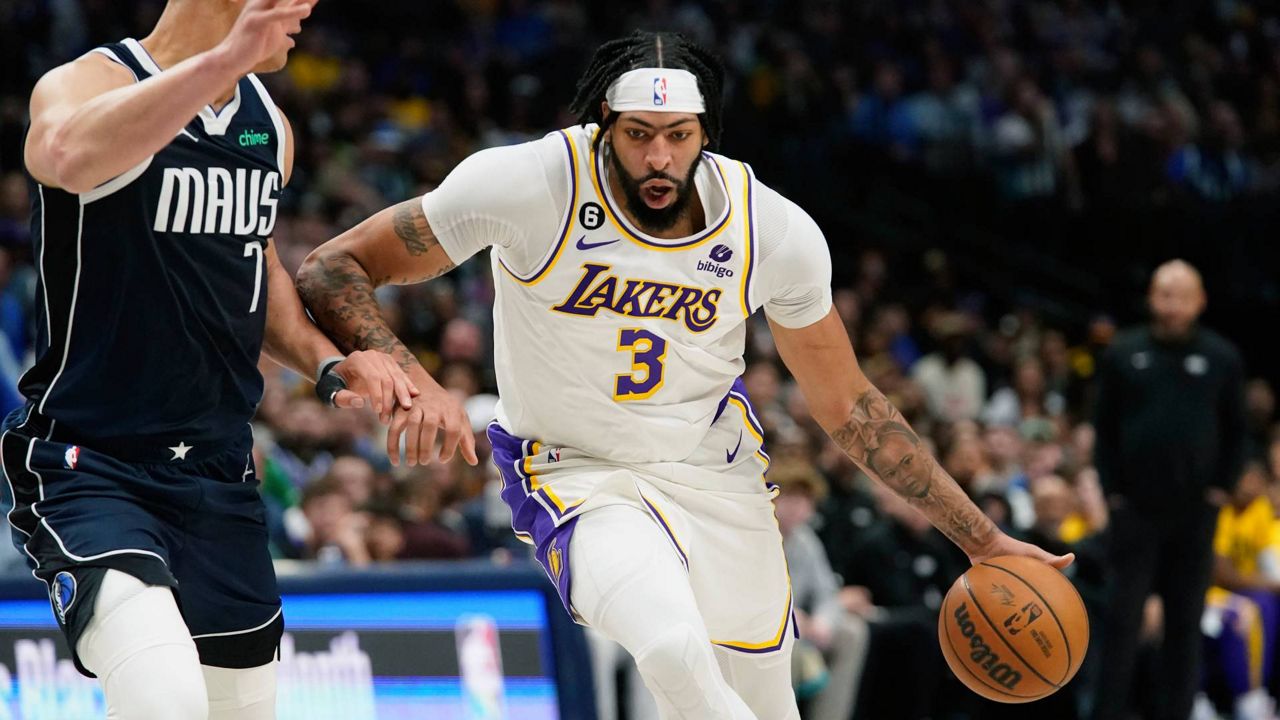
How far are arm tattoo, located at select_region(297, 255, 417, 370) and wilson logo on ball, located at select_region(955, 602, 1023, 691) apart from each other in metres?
1.79

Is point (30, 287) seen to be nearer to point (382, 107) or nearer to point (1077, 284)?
point (382, 107)

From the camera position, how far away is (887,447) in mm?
5184

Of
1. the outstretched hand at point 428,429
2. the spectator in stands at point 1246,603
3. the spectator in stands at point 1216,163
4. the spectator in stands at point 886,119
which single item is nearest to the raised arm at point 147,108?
the outstretched hand at point 428,429

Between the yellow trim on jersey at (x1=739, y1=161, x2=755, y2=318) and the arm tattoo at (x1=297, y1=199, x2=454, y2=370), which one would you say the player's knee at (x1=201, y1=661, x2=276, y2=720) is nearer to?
the arm tattoo at (x1=297, y1=199, x2=454, y2=370)

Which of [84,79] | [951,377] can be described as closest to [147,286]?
[84,79]

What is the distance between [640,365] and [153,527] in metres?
1.46

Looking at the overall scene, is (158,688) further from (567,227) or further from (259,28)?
(567,227)

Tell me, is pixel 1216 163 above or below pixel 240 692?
above

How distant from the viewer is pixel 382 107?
15.4m

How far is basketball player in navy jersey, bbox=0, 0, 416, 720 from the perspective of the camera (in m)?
3.76

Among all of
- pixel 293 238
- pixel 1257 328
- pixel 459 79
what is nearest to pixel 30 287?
pixel 293 238

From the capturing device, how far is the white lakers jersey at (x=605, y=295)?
4746mm

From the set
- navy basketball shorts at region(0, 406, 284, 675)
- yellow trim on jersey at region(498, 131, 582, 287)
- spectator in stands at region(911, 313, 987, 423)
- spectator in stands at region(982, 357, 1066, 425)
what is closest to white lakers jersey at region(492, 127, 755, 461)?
yellow trim on jersey at region(498, 131, 582, 287)

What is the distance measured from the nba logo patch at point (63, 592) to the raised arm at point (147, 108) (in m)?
0.84
